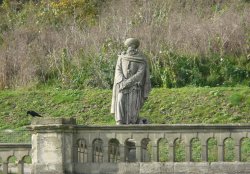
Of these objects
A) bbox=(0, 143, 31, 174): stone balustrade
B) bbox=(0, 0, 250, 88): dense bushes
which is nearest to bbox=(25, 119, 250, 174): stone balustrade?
bbox=(0, 143, 31, 174): stone balustrade

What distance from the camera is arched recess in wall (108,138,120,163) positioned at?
2511cm

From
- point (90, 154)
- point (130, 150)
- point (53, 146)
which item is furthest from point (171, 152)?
point (53, 146)

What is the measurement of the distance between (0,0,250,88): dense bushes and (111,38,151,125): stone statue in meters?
17.8

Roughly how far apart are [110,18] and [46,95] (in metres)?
9.82

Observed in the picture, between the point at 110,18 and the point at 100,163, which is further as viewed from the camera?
the point at 110,18

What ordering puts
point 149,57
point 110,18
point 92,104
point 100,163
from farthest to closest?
point 110,18
point 149,57
point 92,104
point 100,163

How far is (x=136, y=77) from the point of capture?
1031 inches

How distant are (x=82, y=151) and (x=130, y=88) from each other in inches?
66.8

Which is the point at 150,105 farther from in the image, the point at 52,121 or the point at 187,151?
the point at 187,151

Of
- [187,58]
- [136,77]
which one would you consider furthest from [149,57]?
[136,77]

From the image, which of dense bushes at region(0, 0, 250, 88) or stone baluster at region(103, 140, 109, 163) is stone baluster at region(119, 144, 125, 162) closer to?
stone baluster at region(103, 140, 109, 163)

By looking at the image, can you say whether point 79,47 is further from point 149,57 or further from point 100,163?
point 100,163

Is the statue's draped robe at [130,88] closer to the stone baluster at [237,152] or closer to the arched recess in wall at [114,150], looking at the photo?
the arched recess in wall at [114,150]

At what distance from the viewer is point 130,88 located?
2616 centimetres
